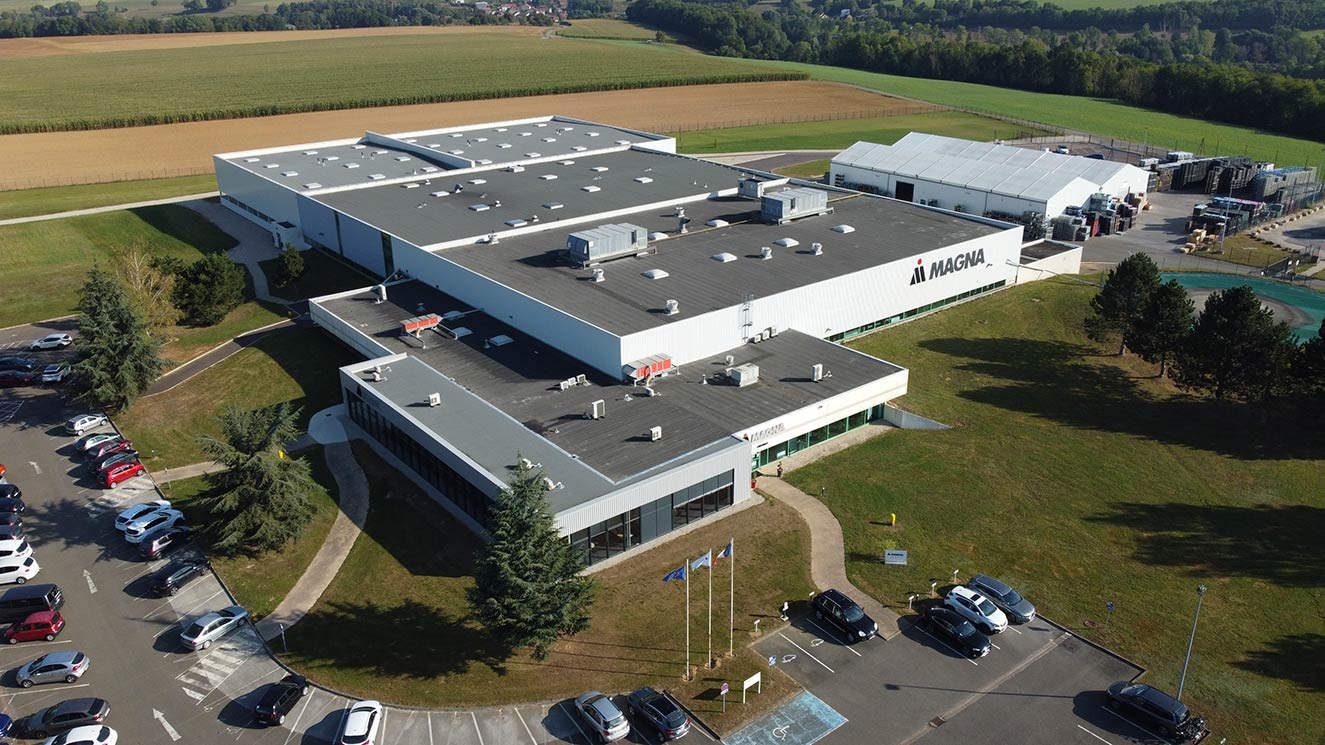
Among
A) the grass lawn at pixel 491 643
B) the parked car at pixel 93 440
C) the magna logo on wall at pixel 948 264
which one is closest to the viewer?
the grass lawn at pixel 491 643

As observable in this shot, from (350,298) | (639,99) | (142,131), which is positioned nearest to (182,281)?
(350,298)

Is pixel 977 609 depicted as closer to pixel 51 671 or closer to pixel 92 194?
pixel 51 671

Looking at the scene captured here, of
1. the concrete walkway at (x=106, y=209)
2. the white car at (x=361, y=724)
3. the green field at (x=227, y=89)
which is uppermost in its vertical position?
the green field at (x=227, y=89)

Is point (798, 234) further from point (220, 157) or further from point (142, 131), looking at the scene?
point (142, 131)

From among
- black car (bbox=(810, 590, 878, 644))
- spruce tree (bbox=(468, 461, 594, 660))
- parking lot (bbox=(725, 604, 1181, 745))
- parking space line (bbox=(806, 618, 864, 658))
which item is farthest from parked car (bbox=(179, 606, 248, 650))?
black car (bbox=(810, 590, 878, 644))

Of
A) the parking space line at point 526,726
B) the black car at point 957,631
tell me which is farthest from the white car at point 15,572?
the black car at point 957,631

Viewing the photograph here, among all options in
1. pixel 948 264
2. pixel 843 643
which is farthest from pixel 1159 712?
pixel 948 264

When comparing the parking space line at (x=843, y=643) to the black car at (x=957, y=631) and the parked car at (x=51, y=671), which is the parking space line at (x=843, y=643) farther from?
the parked car at (x=51, y=671)
